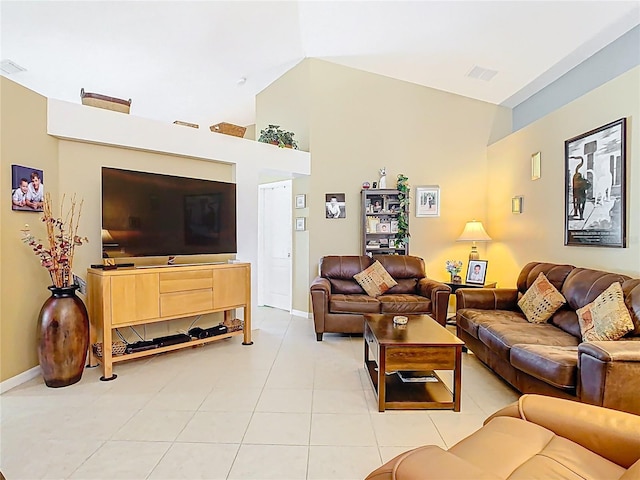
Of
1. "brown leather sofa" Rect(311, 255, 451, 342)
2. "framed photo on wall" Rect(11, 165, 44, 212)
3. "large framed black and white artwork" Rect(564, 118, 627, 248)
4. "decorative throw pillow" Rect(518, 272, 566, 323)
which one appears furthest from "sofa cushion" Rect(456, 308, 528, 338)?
"framed photo on wall" Rect(11, 165, 44, 212)

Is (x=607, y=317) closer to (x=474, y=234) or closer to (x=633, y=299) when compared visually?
(x=633, y=299)

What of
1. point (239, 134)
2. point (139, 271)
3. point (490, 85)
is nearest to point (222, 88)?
point (239, 134)

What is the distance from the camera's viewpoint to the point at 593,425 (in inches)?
54.2

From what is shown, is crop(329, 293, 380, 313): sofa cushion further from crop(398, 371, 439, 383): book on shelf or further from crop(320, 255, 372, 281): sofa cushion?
crop(398, 371, 439, 383): book on shelf

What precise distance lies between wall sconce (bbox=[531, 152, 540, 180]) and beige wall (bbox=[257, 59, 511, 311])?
125 centimetres

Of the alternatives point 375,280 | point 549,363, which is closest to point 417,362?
point 549,363

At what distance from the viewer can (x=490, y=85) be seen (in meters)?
5.25

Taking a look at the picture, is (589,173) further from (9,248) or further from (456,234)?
(9,248)

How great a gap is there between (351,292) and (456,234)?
6.76 ft

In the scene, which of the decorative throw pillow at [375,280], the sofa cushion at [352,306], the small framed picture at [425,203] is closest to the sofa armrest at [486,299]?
the sofa cushion at [352,306]

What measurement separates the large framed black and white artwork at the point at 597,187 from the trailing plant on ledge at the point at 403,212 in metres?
2.09

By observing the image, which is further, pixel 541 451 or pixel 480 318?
pixel 480 318

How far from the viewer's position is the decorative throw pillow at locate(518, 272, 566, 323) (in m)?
3.44

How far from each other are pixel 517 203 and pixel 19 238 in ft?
17.5
